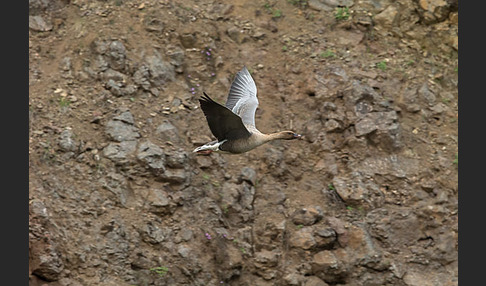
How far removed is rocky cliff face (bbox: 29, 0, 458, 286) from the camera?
14602mm

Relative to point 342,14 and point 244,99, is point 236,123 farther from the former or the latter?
point 342,14

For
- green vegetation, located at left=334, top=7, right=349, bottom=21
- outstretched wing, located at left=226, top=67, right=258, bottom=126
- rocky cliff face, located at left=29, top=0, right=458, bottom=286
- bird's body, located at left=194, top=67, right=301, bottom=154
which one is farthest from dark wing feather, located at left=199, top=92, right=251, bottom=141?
green vegetation, located at left=334, top=7, right=349, bottom=21

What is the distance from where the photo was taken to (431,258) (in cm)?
1584

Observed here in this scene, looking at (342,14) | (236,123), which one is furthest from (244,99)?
(342,14)

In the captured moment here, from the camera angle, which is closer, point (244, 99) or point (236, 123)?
point (236, 123)

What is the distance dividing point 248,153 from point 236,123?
3610mm

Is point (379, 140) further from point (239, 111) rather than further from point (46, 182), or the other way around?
point (46, 182)

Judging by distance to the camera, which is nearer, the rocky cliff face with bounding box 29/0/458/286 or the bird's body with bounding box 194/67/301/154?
the bird's body with bounding box 194/67/301/154

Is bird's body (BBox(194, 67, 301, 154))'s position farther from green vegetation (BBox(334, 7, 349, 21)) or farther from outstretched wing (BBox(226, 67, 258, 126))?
green vegetation (BBox(334, 7, 349, 21))

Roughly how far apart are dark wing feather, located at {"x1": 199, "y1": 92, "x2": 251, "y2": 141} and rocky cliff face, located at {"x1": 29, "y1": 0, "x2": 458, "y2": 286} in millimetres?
2561

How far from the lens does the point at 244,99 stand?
1424 cm

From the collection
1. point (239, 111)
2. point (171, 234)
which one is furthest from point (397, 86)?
point (171, 234)

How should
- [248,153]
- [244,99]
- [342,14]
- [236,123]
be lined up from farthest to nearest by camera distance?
[342,14] < [248,153] < [244,99] < [236,123]

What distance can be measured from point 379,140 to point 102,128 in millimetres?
5400
